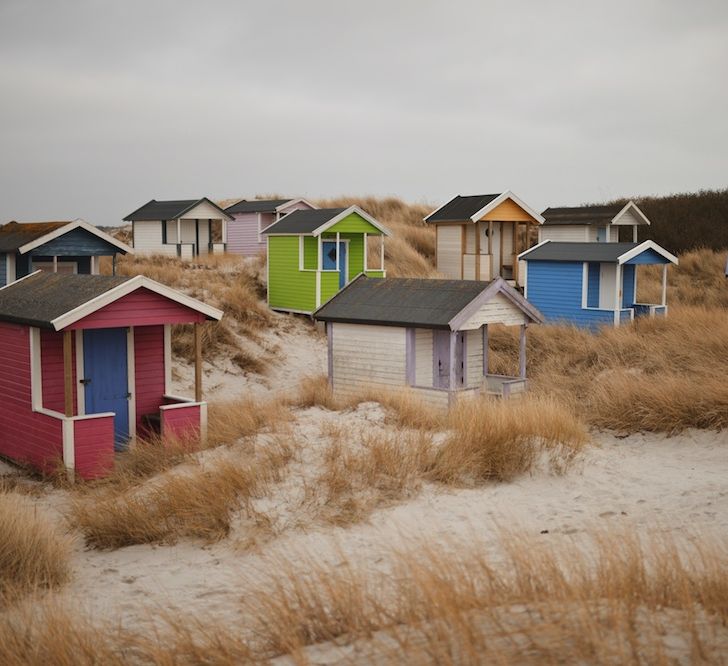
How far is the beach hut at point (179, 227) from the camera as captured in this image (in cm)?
3781

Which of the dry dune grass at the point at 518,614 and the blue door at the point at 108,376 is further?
the blue door at the point at 108,376

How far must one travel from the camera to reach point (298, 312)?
29.8m

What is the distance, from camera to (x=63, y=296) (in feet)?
47.8

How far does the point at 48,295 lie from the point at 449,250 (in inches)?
923

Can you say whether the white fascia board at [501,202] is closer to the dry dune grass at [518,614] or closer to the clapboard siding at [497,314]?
the clapboard siding at [497,314]

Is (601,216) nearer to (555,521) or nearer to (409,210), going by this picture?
(409,210)

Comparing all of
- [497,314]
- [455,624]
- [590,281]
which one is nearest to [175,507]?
[455,624]

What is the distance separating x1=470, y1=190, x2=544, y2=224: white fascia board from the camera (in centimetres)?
3419

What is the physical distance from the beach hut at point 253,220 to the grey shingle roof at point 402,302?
19532 millimetres

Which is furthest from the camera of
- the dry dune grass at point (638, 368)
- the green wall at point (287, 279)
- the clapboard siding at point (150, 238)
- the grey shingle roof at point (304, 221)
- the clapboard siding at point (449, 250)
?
the clapboard siding at point (150, 238)

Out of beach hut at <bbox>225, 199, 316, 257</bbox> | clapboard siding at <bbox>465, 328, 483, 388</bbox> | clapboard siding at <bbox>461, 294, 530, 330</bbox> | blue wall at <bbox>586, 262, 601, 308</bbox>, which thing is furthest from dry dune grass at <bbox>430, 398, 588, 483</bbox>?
beach hut at <bbox>225, 199, 316, 257</bbox>

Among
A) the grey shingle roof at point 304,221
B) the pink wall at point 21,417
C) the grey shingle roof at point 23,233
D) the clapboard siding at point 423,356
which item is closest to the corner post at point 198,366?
the pink wall at point 21,417

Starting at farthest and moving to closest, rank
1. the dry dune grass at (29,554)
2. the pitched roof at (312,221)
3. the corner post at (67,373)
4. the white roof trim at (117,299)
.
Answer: the pitched roof at (312,221)
the corner post at (67,373)
the white roof trim at (117,299)
the dry dune grass at (29,554)

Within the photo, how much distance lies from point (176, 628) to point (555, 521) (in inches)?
200
